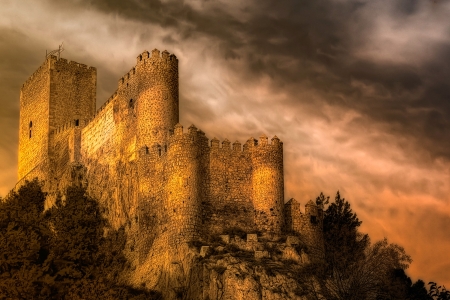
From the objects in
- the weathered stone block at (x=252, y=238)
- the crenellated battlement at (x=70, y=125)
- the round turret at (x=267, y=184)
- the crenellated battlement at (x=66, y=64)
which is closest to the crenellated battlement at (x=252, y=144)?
the round turret at (x=267, y=184)

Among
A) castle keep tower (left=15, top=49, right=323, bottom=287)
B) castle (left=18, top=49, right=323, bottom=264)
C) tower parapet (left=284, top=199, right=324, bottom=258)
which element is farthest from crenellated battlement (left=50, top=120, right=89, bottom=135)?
tower parapet (left=284, top=199, right=324, bottom=258)

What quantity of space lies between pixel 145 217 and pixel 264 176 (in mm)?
8380

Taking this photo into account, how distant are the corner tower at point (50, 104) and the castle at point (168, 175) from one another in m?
8.13

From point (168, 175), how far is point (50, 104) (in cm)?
2458

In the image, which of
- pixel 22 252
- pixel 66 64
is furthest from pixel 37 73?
pixel 22 252

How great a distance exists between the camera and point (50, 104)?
7838 centimetres

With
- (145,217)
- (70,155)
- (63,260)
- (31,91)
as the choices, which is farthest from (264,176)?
(31,91)

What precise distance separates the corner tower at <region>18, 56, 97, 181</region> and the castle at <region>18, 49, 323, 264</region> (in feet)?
26.7

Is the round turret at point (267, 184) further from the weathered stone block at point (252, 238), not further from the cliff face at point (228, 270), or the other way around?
the weathered stone block at point (252, 238)

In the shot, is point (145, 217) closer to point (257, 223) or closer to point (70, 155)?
point (257, 223)

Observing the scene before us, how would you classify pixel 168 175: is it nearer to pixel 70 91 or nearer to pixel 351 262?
pixel 351 262

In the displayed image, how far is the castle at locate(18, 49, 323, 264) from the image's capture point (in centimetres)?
5706

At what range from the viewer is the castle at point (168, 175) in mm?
57062

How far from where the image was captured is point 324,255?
59625 millimetres
